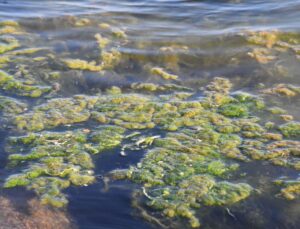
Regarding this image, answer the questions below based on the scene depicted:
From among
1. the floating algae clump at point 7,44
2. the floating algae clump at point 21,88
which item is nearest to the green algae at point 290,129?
the floating algae clump at point 21,88

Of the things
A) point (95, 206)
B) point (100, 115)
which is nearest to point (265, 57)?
point (100, 115)

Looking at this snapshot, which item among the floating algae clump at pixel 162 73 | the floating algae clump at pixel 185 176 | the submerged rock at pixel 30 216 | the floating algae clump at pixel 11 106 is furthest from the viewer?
the floating algae clump at pixel 162 73

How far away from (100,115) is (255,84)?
193 centimetres

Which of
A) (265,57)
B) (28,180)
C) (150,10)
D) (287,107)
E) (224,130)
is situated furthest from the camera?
(150,10)

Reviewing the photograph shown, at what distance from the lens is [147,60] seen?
6508 millimetres

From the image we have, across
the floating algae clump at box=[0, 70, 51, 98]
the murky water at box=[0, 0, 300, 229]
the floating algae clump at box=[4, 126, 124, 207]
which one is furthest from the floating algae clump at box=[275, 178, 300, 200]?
the floating algae clump at box=[0, 70, 51, 98]

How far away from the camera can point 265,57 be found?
6422 mm

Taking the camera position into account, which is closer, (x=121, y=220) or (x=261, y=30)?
(x=121, y=220)

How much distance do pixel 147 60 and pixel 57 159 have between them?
251cm

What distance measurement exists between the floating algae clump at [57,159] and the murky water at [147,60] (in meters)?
0.09

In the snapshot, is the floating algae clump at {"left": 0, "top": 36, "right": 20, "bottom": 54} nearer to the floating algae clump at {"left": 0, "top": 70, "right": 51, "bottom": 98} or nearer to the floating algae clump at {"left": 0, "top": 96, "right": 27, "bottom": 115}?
the floating algae clump at {"left": 0, "top": 70, "right": 51, "bottom": 98}

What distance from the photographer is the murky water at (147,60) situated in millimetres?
3902

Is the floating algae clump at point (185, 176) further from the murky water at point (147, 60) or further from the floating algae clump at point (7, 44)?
the floating algae clump at point (7, 44)

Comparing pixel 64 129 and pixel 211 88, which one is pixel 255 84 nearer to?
pixel 211 88
